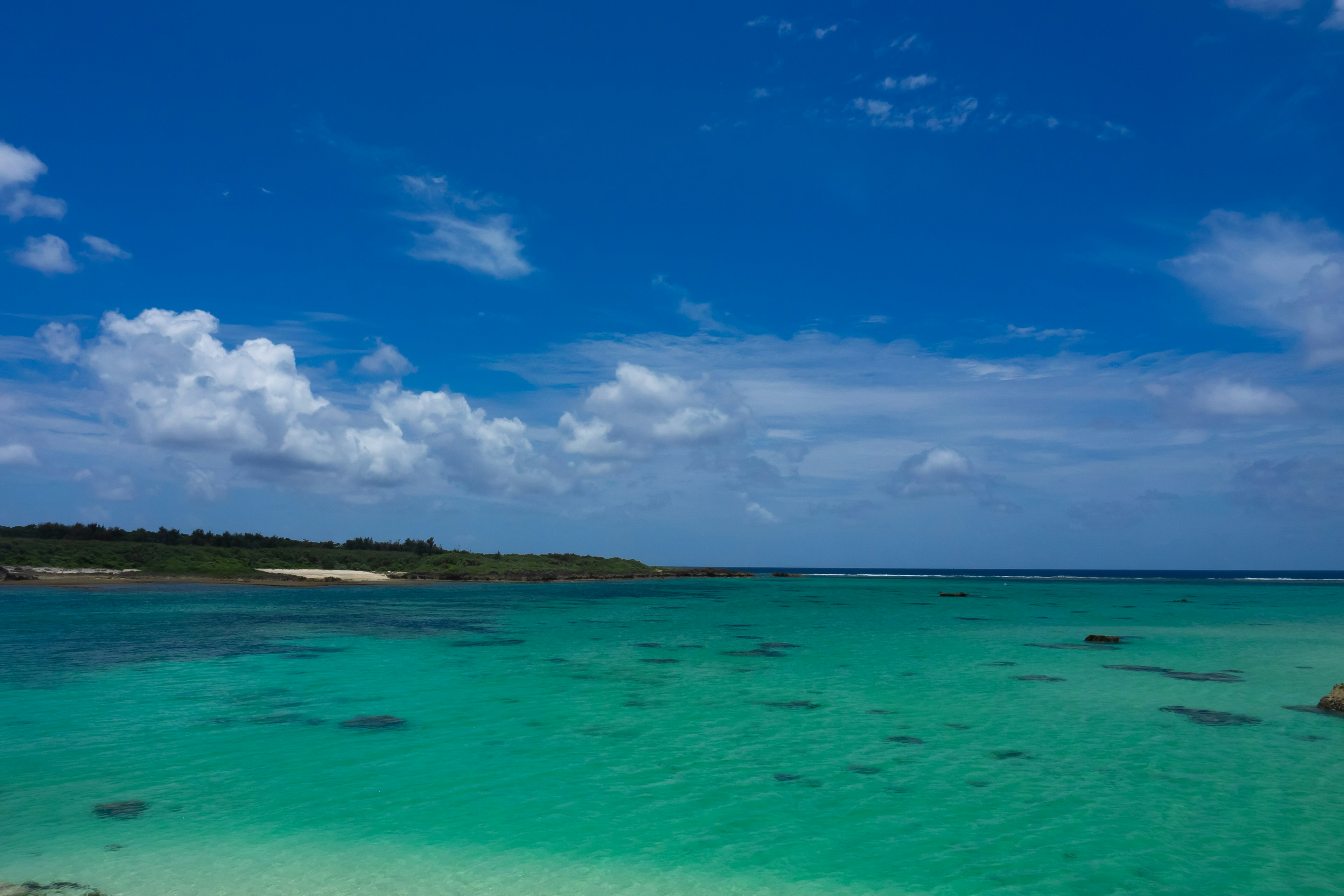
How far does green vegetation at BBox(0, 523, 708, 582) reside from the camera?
8494 cm

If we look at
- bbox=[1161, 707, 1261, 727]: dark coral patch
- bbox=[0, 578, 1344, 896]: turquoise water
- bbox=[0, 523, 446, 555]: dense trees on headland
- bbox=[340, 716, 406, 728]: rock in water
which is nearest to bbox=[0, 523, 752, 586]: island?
bbox=[0, 523, 446, 555]: dense trees on headland

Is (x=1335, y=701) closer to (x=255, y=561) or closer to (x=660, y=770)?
(x=660, y=770)

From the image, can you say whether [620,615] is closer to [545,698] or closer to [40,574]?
[545,698]

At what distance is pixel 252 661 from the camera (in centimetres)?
2664

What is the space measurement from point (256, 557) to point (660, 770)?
101996mm

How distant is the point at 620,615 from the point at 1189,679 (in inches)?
1321

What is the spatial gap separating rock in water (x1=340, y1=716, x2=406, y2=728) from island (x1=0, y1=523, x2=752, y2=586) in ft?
233

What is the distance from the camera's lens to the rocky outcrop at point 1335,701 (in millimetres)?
19016

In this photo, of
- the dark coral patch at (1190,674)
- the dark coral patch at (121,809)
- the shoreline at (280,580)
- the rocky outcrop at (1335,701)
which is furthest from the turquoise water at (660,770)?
the shoreline at (280,580)

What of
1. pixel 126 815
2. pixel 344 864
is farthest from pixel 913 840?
pixel 126 815

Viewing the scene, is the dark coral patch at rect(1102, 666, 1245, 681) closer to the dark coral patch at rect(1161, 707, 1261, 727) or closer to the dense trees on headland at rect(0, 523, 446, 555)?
the dark coral patch at rect(1161, 707, 1261, 727)

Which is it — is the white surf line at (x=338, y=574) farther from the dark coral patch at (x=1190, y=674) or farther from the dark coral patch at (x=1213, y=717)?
the dark coral patch at (x=1213, y=717)

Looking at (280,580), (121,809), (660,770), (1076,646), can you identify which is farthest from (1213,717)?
(280,580)

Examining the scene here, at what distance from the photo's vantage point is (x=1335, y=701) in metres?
19.2
